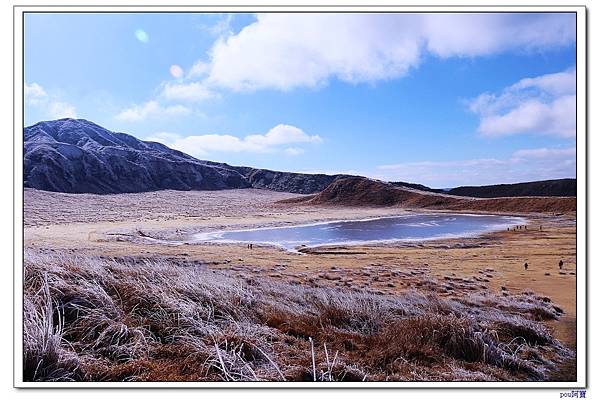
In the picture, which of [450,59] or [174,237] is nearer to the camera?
[450,59]

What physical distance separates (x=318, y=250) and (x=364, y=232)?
1825 mm

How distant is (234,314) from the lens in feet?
7.99

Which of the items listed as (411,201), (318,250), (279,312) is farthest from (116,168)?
(411,201)

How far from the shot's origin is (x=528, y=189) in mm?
4027

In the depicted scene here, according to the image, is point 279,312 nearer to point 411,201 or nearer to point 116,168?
point 116,168

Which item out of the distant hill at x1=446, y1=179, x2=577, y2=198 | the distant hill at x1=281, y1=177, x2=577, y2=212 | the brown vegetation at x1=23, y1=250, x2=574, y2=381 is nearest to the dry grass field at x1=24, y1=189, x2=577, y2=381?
the brown vegetation at x1=23, y1=250, x2=574, y2=381

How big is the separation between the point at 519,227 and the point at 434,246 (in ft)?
4.61

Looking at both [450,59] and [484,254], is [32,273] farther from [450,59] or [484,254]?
[484,254]

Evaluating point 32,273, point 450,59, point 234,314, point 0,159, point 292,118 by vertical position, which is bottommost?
point 234,314

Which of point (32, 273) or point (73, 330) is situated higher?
point (32, 273)

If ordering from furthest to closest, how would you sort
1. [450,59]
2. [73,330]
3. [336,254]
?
[336,254], [450,59], [73,330]

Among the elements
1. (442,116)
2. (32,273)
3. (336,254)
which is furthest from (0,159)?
(442,116)

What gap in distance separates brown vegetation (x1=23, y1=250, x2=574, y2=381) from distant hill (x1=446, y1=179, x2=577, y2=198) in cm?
82

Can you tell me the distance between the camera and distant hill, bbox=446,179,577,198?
2.64m
